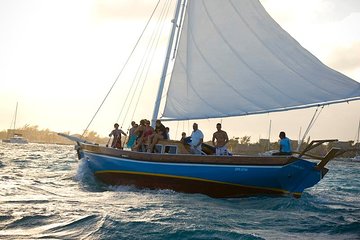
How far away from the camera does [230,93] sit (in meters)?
16.9

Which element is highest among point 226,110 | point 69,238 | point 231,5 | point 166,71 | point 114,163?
point 231,5

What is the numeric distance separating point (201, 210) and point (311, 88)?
6.53m

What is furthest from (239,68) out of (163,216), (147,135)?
(163,216)

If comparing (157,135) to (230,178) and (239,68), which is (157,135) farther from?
(239,68)

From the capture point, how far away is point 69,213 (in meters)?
10.3

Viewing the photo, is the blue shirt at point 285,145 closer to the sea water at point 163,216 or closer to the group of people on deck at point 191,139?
the group of people on deck at point 191,139

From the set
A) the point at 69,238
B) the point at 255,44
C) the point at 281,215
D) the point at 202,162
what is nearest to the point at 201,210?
the point at 281,215

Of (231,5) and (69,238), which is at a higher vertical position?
(231,5)

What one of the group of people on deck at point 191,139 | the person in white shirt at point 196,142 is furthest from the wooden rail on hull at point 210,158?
the person in white shirt at point 196,142

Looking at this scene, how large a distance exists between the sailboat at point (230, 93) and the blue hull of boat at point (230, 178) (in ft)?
0.10

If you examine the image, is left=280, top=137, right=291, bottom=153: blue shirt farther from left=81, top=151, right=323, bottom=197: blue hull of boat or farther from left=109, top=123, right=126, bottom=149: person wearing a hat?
left=109, top=123, right=126, bottom=149: person wearing a hat

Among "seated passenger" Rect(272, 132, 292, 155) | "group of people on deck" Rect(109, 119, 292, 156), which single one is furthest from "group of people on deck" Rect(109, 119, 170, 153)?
"seated passenger" Rect(272, 132, 292, 155)

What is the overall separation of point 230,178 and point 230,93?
150 inches

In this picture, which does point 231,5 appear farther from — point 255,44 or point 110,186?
point 110,186
